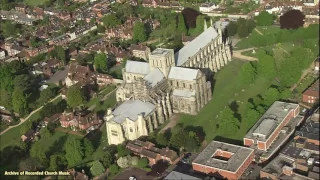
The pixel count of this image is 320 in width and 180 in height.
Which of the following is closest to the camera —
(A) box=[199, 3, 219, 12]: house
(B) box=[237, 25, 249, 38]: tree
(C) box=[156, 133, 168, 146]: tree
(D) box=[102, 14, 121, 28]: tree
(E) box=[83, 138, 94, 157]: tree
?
(E) box=[83, 138, 94, 157]: tree

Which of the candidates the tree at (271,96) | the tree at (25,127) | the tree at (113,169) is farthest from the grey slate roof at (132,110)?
the tree at (271,96)

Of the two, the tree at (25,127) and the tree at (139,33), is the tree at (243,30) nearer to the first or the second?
the tree at (139,33)

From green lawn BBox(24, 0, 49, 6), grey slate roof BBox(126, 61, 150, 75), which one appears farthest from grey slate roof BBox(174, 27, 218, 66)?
green lawn BBox(24, 0, 49, 6)

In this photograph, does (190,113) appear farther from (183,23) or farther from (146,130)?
(183,23)

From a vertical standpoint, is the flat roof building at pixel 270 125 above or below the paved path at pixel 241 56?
below

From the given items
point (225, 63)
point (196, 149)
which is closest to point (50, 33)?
point (225, 63)

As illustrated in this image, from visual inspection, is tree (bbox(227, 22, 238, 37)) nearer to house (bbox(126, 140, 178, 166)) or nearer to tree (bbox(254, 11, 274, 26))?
tree (bbox(254, 11, 274, 26))
